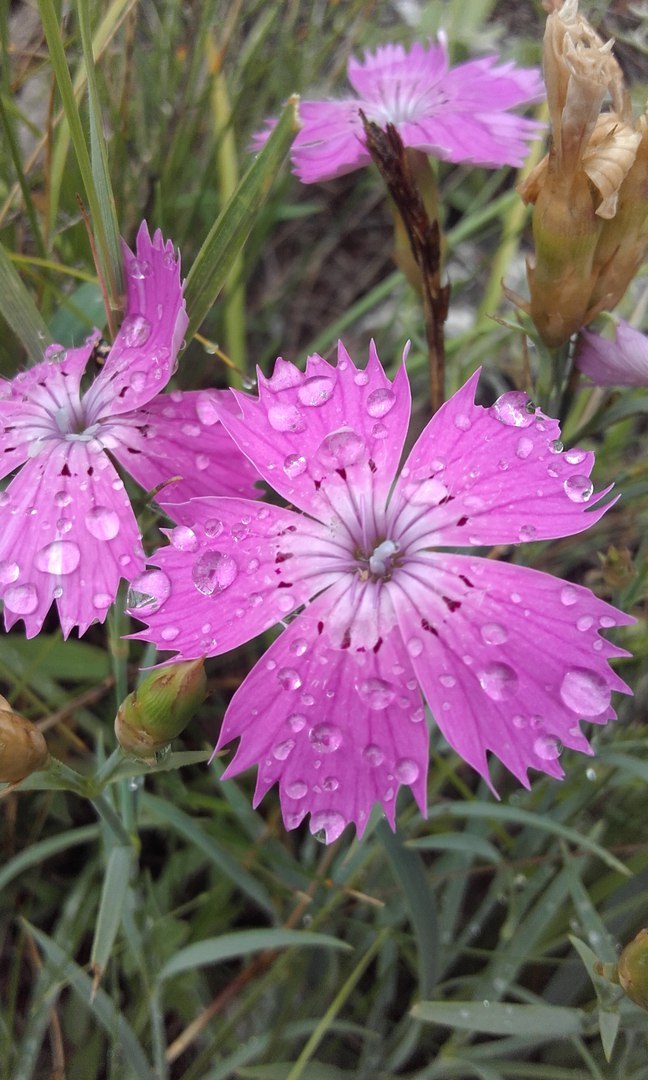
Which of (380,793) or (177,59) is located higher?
(177,59)

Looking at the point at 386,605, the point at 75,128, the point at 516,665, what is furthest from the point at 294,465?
the point at 75,128

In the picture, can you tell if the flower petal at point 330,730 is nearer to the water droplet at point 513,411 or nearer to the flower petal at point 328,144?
the water droplet at point 513,411

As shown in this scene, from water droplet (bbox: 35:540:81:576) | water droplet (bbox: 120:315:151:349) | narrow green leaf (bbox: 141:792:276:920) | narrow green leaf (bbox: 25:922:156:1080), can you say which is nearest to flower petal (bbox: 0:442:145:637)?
water droplet (bbox: 35:540:81:576)

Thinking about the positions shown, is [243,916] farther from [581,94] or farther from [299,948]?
[581,94]

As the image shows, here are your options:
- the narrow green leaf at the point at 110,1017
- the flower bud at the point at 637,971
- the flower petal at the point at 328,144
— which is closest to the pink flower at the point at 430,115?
the flower petal at the point at 328,144

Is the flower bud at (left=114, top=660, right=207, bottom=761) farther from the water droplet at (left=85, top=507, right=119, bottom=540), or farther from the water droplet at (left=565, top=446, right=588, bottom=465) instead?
the water droplet at (left=565, top=446, right=588, bottom=465)

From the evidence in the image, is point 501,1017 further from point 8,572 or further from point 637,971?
point 8,572

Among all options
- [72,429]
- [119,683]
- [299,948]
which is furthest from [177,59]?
[299,948]
